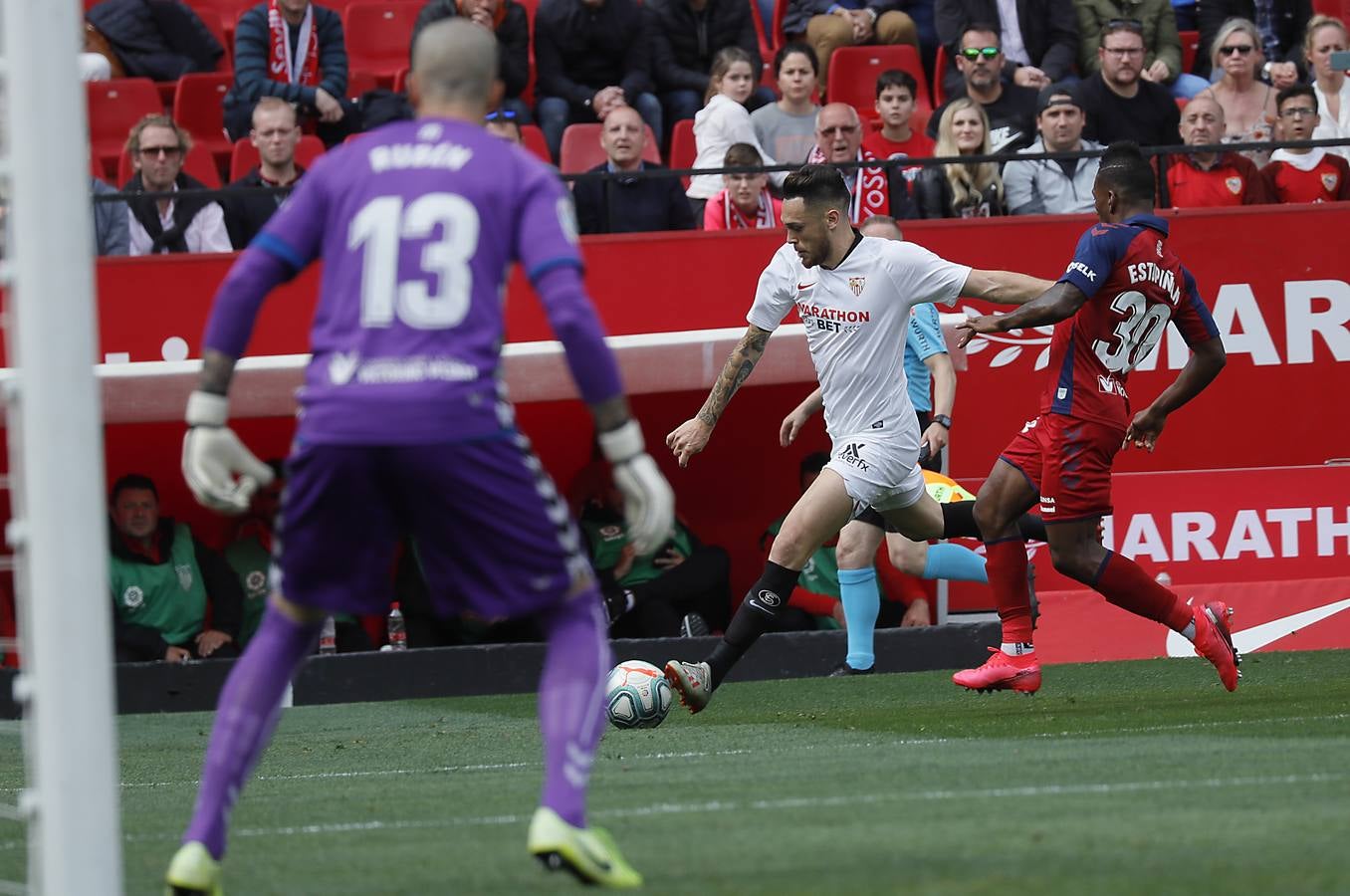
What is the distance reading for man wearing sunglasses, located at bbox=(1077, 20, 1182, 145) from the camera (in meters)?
14.1

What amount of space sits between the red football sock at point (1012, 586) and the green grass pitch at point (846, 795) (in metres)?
0.33

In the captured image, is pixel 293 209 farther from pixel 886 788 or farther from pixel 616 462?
pixel 886 788

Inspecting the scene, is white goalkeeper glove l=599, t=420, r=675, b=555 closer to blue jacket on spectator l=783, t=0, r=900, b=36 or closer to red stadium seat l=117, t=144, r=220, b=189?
red stadium seat l=117, t=144, r=220, b=189

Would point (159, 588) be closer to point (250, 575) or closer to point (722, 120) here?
point (250, 575)

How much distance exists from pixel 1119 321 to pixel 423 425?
17.0 feet

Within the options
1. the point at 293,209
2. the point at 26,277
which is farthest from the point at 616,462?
the point at 26,277

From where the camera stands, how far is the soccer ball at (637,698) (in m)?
8.64

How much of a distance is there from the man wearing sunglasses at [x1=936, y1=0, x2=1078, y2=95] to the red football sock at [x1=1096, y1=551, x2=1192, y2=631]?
6.93 metres

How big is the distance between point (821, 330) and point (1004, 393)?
3914 millimetres

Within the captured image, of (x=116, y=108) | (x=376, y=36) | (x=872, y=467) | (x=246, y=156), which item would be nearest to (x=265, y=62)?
(x=246, y=156)

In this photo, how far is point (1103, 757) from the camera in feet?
22.4

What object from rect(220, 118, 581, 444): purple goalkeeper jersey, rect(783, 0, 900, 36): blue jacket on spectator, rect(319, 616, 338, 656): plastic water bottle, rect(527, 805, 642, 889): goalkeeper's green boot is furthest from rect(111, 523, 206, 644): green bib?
rect(527, 805, 642, 889): goalkeeper's green boot

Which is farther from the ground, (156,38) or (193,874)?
(156,38)

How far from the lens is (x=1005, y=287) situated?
8773 millimetres
